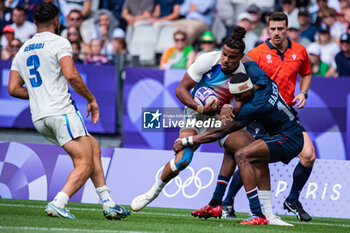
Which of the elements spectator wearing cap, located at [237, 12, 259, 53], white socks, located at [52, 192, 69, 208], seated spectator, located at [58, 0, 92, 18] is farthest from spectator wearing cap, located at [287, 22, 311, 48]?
white socks, located at [52, 192, 69, 208]

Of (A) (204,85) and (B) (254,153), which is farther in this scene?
(A) (204,85)

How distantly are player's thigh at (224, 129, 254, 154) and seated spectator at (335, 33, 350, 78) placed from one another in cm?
482

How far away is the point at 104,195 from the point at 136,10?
1016 centimetres

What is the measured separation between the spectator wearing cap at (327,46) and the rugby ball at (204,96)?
6.12 m

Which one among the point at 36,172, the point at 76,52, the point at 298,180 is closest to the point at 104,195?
the point at 298,180

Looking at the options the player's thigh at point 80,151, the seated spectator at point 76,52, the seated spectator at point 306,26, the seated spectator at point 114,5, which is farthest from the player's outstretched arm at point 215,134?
the seated spectator at point 114,5

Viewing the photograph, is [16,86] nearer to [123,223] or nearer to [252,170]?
[123,223]

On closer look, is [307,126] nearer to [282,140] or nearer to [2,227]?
[282,140]

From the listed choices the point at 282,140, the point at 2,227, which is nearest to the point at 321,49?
the point at 282,140

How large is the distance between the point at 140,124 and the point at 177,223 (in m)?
5.22

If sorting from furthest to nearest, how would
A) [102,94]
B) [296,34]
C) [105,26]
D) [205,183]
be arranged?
[105,26], [296,34], [102,94], [205,183]

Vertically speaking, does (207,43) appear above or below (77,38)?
above

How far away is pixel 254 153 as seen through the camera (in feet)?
26.0

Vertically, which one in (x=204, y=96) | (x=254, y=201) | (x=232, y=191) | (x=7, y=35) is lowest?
(x=232, y=191)
